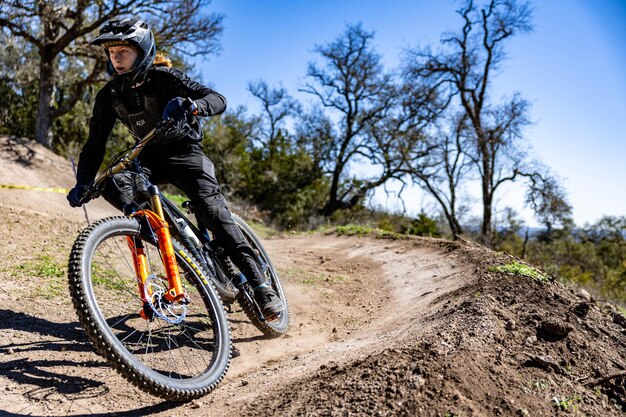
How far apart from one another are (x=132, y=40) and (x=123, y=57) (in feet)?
0.53

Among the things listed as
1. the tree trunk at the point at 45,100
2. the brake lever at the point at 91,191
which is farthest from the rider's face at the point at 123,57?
the tree trunk at the point at 45,100

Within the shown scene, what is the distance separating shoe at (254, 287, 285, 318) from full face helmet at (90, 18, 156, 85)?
2.01 m

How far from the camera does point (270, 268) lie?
5.22m

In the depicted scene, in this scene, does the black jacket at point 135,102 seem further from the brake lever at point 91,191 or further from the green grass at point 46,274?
the green grass at point 46,274

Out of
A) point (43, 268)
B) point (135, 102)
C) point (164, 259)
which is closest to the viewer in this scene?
point (164, 259)

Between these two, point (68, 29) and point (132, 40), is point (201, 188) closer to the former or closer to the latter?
point (132, 40)

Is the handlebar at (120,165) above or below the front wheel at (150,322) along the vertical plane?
above

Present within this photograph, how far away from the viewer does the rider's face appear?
3.38 meters

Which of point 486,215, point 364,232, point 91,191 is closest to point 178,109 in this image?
point 91,191

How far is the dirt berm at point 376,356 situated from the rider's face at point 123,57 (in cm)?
222

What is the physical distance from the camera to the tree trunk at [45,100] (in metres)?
15.5

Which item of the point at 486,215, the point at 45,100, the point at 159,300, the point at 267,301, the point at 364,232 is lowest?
the point at 267,301

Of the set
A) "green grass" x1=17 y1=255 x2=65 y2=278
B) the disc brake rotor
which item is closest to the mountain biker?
the disc brake rotor

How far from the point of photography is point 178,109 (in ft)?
10.2
